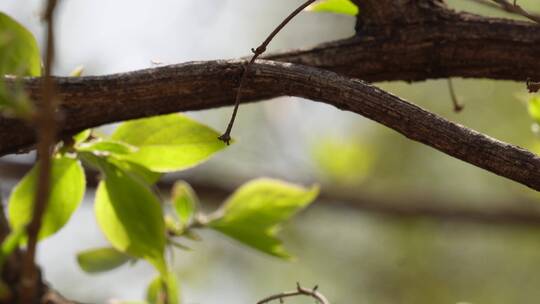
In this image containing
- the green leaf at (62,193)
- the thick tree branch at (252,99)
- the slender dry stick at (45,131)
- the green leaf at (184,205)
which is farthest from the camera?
the green leaf at (184,205)

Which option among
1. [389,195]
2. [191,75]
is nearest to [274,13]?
[389,195]

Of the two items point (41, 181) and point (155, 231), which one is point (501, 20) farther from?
point (41, 181)

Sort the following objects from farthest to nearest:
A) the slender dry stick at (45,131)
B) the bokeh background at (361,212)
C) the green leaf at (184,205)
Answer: the bokeh background at (361,212) < the green leaf at (184,205) < the slender dry stick at (45,131)

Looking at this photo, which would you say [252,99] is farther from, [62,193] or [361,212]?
[361,212]

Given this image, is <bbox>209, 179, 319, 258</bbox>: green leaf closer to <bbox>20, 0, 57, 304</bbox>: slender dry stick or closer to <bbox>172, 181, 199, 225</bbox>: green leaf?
<bbox>172, 181, 199, 225</bbox>: green leaf

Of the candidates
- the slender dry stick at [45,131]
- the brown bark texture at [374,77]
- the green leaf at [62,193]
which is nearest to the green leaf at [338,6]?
the brown bark texture at [374,77]

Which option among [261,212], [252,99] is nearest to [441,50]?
[252,99]

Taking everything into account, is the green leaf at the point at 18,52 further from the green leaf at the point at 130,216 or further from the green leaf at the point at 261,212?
the green leaf at the point at 261,212
